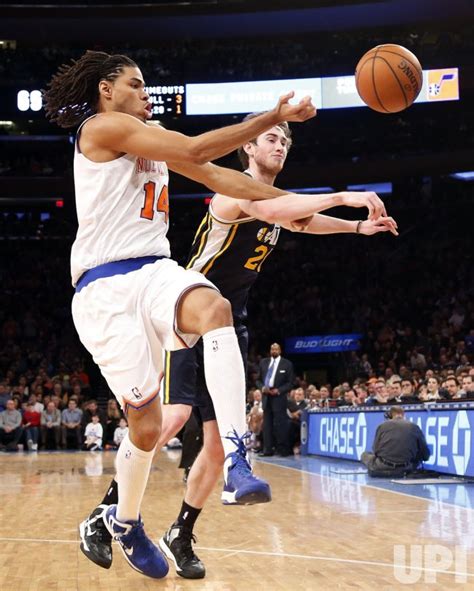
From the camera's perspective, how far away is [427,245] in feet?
90.3

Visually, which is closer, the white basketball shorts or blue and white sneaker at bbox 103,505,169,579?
the white basketball shorts

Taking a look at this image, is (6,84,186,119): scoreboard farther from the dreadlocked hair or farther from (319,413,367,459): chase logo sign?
the dreadlocked hair

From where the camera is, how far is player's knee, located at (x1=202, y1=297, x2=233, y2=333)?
3430 millimetres

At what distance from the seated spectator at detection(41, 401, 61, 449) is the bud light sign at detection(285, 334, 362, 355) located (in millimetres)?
8568

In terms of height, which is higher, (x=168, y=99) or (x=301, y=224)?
(x=168, y=99)

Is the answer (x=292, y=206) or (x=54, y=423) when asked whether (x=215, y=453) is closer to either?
(x=292, y=206)

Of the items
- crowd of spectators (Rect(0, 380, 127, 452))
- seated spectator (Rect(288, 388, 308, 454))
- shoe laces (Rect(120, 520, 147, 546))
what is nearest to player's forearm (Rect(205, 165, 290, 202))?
shoe laces (Rect(120, 520, 147, 546))

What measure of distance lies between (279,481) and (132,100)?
700 centimetres

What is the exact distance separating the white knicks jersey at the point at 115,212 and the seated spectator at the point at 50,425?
16259mm

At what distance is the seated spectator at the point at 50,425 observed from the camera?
19.5 m

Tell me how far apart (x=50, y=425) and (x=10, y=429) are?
0.91 meters

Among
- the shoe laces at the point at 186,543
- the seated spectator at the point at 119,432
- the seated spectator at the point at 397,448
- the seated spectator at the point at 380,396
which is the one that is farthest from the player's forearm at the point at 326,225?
the seated spectator at the point at 119,432

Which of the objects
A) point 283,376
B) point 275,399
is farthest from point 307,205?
point 275,399

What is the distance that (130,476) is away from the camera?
3887mm
